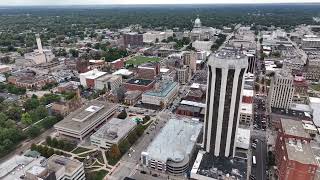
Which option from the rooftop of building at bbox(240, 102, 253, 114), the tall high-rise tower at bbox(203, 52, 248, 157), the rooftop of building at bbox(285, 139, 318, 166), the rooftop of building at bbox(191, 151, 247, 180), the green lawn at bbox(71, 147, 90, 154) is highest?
the tall high-rise tower at bbox(203, 52, 248, 157)

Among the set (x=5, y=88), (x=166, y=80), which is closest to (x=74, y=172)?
(x=166, y=80)

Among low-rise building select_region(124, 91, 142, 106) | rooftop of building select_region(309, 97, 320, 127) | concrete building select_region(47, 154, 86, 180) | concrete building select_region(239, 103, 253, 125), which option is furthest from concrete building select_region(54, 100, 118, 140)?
rooftop of building select_region(309, 97, 320, 127)

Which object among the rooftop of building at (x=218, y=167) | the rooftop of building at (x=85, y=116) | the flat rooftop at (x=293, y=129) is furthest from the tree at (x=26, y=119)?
the flat rooftop at (x=293, y=129)

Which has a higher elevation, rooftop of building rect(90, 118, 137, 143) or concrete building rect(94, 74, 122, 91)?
concrete building rect(94, 74, 122, 91)

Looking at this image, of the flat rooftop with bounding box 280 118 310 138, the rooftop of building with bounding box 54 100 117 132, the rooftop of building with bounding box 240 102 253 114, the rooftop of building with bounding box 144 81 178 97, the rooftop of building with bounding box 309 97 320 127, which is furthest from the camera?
the rooftop of building with bounding box 144 81 178 97

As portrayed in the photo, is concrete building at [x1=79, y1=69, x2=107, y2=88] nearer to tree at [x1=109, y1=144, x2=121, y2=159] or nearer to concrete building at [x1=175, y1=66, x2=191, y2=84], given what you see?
concrete building at [x1=175, y1=66, x2=191, y2=84]

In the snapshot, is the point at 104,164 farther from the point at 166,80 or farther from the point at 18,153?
the point at 166,80
